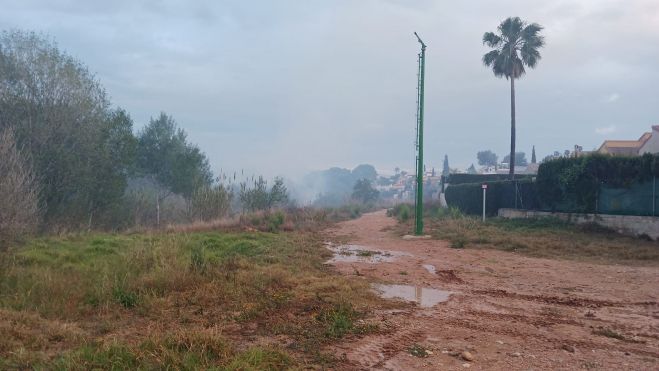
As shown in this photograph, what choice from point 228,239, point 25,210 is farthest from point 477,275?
point 25,210

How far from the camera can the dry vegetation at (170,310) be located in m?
4.95

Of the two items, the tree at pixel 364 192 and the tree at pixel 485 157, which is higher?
the tree at pixel 485 157

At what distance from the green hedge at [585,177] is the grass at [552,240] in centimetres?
92

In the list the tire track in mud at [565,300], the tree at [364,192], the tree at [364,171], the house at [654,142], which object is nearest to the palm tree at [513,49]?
the house at [654,142]

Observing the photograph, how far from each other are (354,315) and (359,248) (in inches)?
370

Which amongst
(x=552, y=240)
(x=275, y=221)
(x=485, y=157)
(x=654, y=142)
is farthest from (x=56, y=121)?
(x=485, y=157)

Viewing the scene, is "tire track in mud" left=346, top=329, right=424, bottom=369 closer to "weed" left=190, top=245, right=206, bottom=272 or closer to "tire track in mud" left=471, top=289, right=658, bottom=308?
"tire track in mud" left=471, top=289, right=658, bottom=308

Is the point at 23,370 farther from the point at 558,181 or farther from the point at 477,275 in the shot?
the point at 558,181

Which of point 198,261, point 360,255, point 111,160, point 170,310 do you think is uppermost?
point 111,160

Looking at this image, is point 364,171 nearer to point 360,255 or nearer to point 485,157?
point 485,157

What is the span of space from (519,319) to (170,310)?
494 centimetres

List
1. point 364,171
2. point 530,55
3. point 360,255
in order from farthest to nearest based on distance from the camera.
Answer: point 364,171
point 530,55
point 360,255

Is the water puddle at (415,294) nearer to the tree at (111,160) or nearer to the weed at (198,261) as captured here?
the weed at (198,261)

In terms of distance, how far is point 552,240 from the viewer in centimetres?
1655
